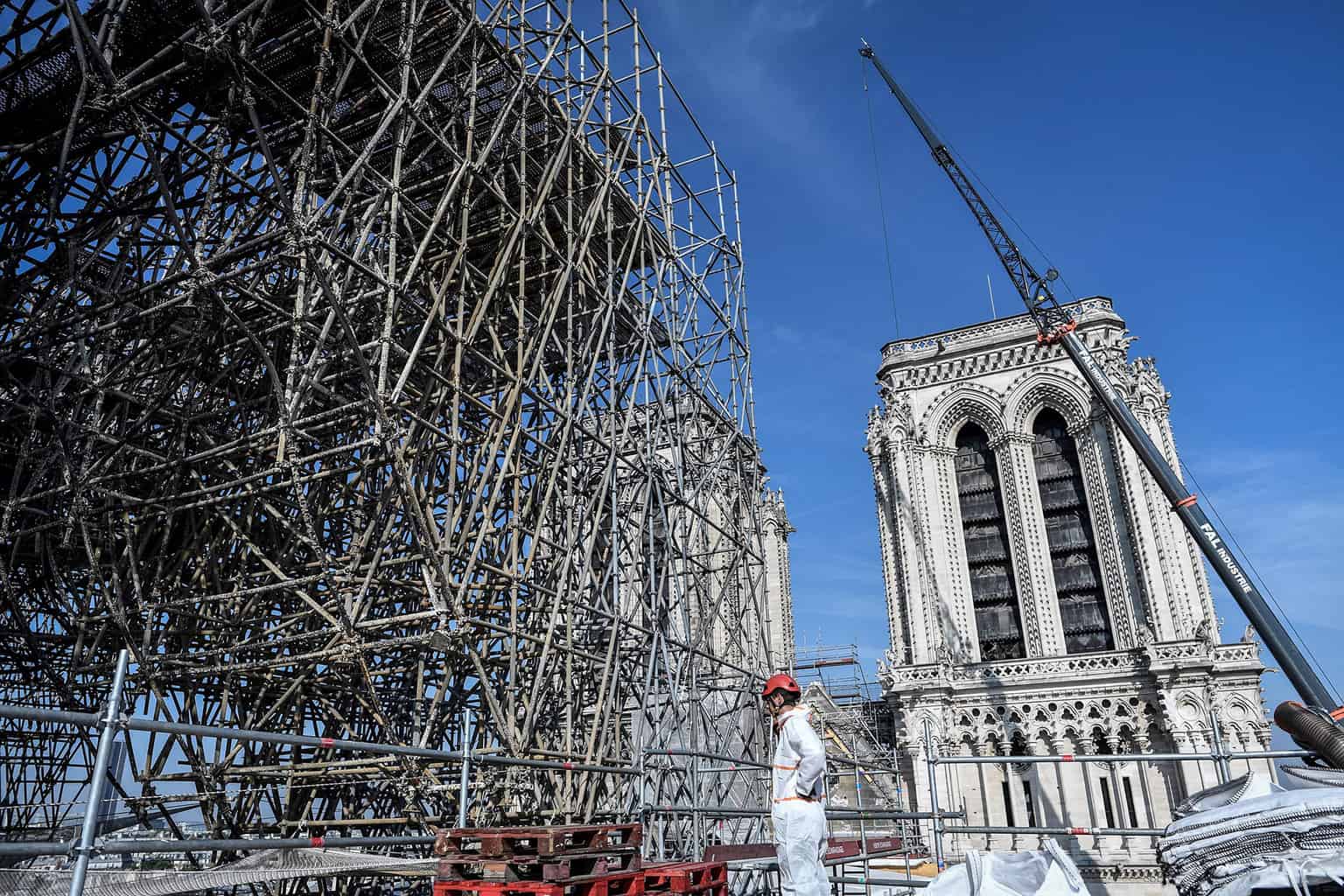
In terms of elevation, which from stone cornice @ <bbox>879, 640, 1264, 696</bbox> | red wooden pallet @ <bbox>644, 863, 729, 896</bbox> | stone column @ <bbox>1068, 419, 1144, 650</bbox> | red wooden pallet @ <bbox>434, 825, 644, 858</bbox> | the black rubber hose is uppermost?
stone column @ <bbox>1068, 419, 1144, 650</bbox>

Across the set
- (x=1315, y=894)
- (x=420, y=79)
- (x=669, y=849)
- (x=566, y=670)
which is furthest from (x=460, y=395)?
(x=1315, y=894)

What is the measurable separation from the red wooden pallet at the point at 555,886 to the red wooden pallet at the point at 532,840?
8.5 inches

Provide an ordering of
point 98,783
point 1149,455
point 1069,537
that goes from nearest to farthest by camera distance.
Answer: point 98,783 < point 1149,455 < point 1069,537

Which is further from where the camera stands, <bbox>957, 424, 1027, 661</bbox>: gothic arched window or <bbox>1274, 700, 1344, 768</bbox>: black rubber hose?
<bbox>957, 424, 1027, 661</bbox>: gothic arched window

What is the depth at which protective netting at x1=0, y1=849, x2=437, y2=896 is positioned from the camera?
5266mm

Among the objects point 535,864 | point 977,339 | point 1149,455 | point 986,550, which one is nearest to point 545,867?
point 535,864

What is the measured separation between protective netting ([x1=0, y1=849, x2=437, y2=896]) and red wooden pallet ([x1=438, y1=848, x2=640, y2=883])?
0.40 metres

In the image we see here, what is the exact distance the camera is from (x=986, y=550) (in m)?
33.8

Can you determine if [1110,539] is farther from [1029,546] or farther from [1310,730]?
[1310,730]

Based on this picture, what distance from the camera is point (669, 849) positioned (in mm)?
13555

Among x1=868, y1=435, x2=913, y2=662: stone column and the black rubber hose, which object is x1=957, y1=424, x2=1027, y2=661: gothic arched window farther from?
the black rubber hose

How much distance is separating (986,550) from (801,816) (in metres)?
29.9

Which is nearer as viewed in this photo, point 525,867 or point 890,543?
point 525,867

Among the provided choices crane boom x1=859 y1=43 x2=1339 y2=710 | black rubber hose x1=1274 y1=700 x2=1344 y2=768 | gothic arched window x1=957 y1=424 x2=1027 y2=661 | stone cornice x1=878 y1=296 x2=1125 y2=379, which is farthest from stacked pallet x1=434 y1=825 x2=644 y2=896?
stone cornice x1=878 y1=296 x2=1125 y2=379
